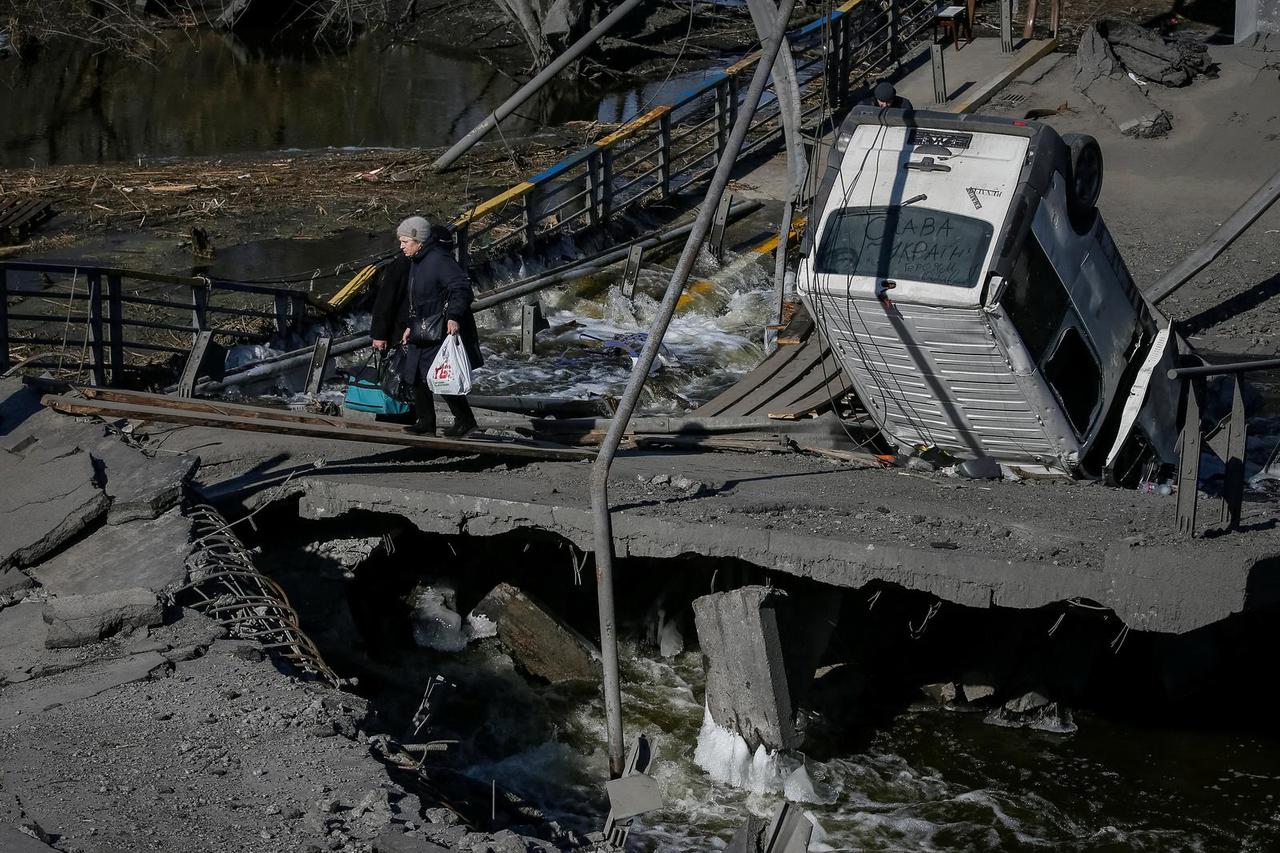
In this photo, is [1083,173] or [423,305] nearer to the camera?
[423,305]

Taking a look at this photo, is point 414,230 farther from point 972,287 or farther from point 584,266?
point 584,266

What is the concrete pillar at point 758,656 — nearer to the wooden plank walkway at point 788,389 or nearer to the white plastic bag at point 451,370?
the white plastic bag at point 451,370

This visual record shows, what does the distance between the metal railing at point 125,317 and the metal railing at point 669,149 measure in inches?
103

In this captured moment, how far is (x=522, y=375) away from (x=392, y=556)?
17.0ft

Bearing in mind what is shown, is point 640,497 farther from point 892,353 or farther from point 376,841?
point 376,841

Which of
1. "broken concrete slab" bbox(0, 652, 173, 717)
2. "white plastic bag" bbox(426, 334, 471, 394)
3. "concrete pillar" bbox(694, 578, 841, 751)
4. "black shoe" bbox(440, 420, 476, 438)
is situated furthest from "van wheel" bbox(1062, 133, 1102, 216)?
"broken concrete slab" bbox(0, 652, 173, 717)

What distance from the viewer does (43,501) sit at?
8547mm

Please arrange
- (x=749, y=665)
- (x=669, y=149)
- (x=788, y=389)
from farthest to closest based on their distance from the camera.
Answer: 1. (x=669, y=149)
2. (x=788, y=389)
3. (x=749, y=665)

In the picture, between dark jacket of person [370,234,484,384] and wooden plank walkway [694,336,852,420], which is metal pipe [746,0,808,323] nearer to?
wooden plank walkway [694,336,852,420]

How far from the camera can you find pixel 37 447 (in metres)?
9.09

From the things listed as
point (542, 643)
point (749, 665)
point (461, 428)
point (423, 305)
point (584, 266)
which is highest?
point (423, 305)

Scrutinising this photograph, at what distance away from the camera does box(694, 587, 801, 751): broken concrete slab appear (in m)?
8.11

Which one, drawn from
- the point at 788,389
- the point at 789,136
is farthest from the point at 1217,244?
the point at 788,389

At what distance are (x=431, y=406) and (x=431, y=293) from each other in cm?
81
